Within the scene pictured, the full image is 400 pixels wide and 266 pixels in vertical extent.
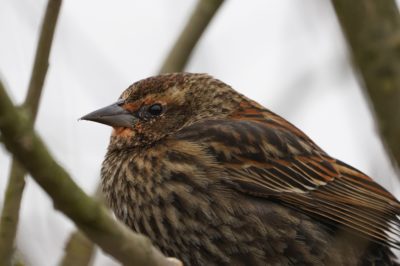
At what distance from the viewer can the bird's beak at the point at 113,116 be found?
4047 mm

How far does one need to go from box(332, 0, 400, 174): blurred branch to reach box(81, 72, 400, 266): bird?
0.85m

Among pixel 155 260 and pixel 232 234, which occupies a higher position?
pixel 155 260

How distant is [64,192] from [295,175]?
2.07 m

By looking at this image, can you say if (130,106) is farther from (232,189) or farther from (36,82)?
(36,82)

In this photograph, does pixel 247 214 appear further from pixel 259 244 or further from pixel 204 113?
pixel 204 113

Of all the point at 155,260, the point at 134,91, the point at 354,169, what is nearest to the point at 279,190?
the point at 354,169

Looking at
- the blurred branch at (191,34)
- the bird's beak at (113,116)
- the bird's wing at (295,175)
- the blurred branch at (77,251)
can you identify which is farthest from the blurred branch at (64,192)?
the blurred branch at (191,34)

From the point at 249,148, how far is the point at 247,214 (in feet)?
1.34

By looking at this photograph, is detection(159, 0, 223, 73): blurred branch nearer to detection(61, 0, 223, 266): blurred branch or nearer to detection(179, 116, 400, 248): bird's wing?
detection(61, 0, 223, 266): blurred branch

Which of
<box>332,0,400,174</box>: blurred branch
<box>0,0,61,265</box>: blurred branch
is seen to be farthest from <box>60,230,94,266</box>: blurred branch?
<box>332,0,400,174</box>: blurred branch

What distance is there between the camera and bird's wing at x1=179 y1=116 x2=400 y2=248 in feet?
12.0

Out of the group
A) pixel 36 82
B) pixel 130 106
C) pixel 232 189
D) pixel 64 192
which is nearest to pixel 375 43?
pixel 232 189

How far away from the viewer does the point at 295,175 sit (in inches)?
154

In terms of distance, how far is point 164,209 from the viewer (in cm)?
360
